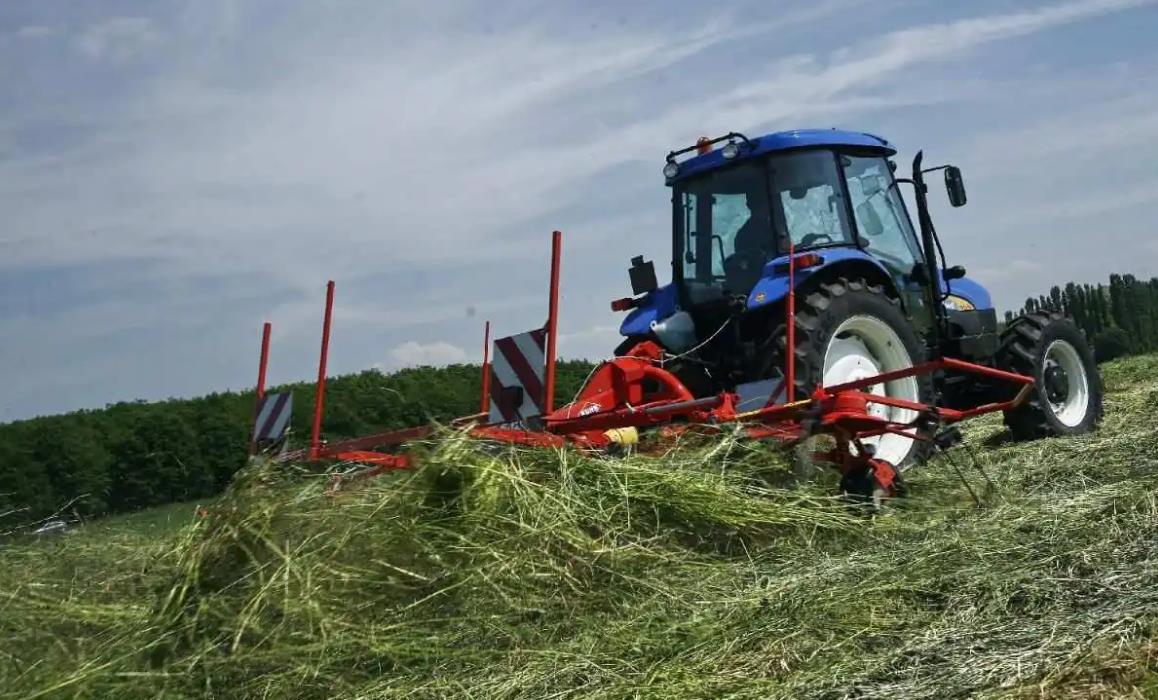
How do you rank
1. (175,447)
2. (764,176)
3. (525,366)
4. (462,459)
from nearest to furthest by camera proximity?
1. (462,459)
2. (525,366)
3. (764,176)
4. (175,447)

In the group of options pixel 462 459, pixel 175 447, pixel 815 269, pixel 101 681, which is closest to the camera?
pixel 101 681

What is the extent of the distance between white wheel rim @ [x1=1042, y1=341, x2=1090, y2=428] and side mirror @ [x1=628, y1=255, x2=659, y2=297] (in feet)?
9.41

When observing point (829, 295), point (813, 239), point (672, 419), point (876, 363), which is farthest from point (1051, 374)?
point (672, 419)

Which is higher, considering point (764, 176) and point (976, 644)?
point (764, 176)

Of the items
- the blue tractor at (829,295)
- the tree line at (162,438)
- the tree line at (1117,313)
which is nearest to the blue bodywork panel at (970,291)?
the blue tractor at (829,295)

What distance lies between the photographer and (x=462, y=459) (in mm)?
3924

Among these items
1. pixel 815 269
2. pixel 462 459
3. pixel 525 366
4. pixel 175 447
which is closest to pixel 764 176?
pixel 815 269

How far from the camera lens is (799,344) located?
19.4ft

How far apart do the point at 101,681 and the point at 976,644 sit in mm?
2339

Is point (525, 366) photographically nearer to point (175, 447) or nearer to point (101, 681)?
point (101, 681)

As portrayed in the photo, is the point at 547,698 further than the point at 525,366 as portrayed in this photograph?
No

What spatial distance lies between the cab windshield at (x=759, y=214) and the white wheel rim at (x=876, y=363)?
607mm

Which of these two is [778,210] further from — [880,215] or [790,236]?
[880,215]

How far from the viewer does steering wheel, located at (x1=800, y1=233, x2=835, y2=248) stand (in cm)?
671
